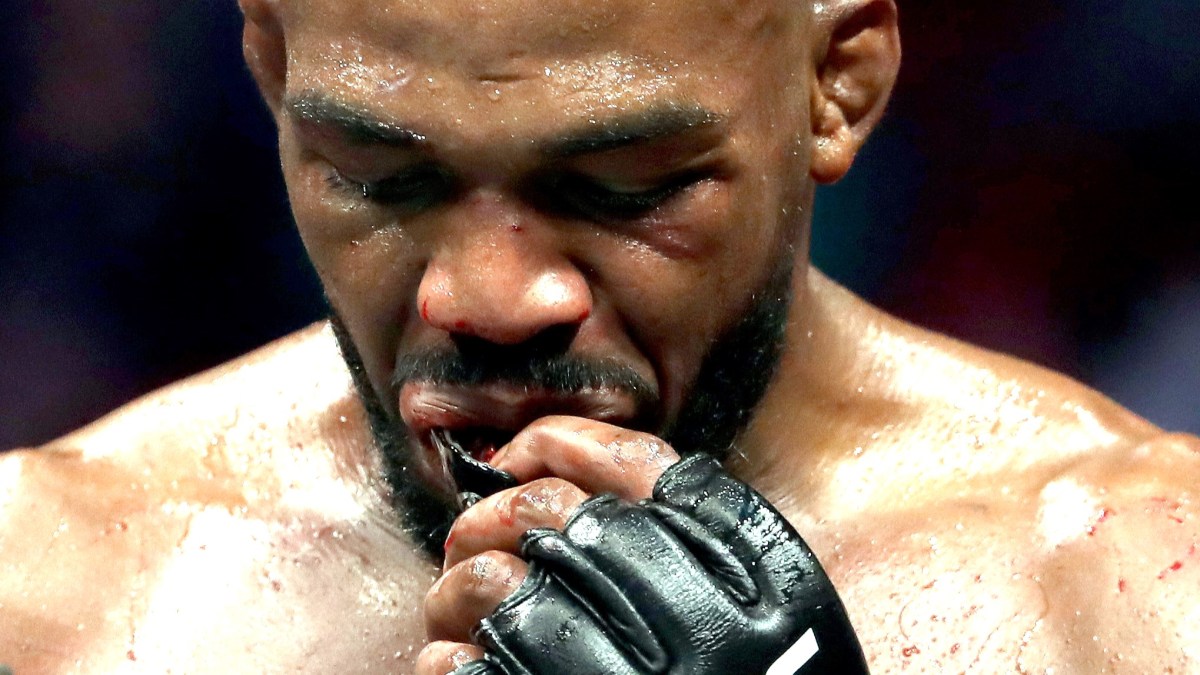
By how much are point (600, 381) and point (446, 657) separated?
274 millimetres

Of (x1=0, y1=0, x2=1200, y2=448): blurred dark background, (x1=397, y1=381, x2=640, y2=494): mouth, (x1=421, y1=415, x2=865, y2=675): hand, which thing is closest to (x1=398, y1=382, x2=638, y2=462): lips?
(x1=397, y1=381, x2=640, y2=494): mouth

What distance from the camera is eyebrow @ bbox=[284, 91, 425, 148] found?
1345mm

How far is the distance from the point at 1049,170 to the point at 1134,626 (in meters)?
1.30

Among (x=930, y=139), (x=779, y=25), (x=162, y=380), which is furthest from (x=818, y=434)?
(x=162, y=380)

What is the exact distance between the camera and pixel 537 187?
1.36m

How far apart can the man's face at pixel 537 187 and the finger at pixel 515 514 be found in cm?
11

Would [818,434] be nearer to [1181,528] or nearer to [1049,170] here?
[1181,528]

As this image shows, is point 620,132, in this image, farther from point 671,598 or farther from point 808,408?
point 808,408

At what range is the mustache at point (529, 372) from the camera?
137 cm

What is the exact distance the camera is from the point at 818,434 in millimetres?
1755

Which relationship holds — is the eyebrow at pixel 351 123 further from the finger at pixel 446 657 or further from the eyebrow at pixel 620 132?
the finger at pixel 446 657

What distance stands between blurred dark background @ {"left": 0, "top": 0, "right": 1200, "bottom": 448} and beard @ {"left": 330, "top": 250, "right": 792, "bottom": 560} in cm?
98

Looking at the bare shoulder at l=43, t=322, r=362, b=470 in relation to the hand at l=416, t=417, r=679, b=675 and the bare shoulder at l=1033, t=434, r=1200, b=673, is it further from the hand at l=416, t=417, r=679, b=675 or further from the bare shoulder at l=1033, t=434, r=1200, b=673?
the bare shoulder at l=1033, t=434, r=1200, b=673

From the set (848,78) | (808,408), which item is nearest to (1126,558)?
(808,408)
